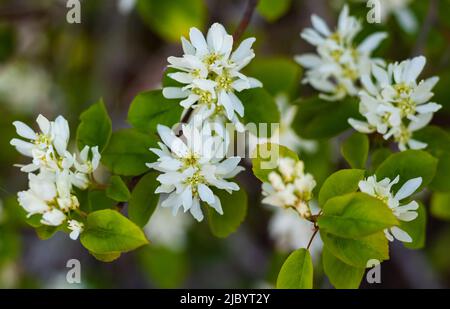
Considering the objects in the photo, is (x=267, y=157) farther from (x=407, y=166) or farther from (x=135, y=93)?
(x=135, y=93)

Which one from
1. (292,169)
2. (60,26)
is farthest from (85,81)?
(292,169)

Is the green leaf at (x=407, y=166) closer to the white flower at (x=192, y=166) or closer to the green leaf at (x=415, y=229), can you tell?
the green leaf at (x=415, y=229)

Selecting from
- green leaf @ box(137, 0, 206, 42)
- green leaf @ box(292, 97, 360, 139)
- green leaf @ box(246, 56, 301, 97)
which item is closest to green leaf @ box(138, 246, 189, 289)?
green leaf @ box(137, 0, 206, 42)

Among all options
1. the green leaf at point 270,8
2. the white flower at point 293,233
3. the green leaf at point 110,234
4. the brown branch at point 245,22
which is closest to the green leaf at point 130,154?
the green leaf at point 110,234

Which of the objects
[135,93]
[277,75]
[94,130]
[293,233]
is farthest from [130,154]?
[135,93]

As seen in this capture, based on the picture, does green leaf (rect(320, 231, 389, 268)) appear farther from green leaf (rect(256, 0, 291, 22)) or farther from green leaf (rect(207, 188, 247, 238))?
green leaf (rect(256, 0, 291, 22))

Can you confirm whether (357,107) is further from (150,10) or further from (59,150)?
(150,10)
